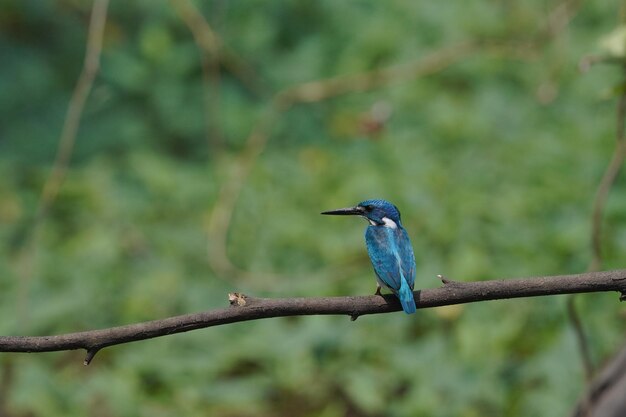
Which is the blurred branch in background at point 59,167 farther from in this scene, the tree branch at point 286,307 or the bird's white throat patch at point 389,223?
the tree branch at point 286,307

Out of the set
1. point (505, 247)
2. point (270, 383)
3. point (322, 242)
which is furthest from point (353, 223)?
point (270, 383)

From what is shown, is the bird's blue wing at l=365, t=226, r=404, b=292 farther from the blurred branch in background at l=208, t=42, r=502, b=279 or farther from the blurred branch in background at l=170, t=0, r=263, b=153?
the blurred branch in background at l=170, t=0, r=263, b=153

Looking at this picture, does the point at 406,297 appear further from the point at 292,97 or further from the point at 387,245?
the point at 292,97

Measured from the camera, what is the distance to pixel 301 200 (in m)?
5.29

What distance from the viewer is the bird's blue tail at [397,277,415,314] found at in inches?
82.0

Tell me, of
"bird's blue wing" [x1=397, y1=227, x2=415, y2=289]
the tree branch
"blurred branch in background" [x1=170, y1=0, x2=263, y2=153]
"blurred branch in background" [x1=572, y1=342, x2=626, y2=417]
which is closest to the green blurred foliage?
"blurred branch in background" [x1=170, y1=0, x2=263, y2=153]

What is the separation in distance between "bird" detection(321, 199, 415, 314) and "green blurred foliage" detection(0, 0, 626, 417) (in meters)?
1.49

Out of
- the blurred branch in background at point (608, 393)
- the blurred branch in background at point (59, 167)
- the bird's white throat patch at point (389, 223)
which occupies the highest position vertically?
the blurred branch in background at point (59, 167)

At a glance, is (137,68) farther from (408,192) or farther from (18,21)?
(408,192)

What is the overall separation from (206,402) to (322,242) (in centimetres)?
115

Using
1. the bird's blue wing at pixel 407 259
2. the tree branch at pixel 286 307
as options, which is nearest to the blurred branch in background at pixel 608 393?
the bird's blue wing at pixel 407 259

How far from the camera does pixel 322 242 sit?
4977 mm

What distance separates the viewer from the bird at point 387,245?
2482 millimetres

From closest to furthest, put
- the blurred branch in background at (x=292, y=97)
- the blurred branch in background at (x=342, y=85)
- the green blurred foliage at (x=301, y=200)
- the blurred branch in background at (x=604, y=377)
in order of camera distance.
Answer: the blurred branch in background at (x=604, y=377), the green blurred foliage at (x=301, y=200), the blurred branch in background at (x=292, y=97), the blurred branch in background at (x=342, y=85)
